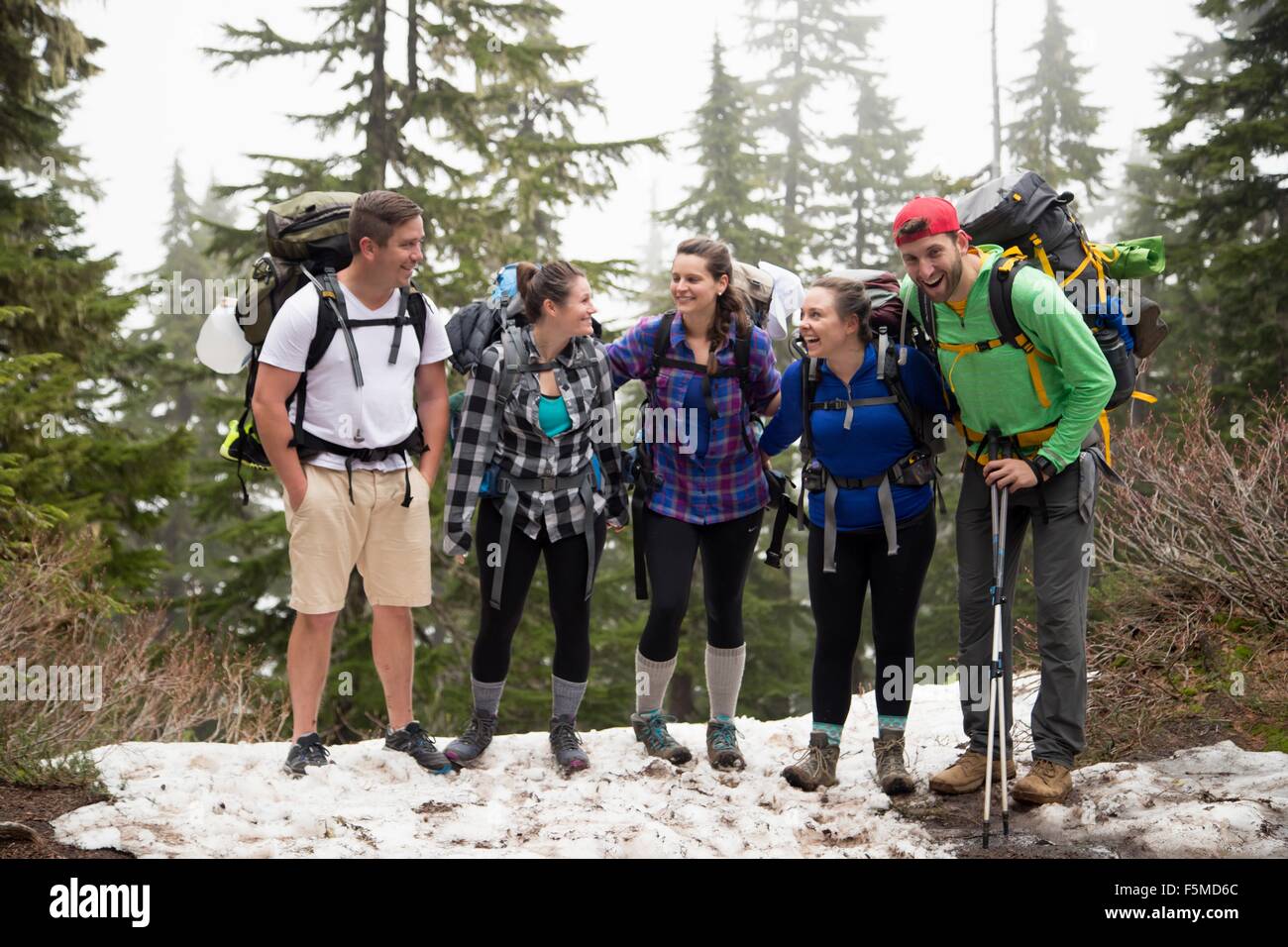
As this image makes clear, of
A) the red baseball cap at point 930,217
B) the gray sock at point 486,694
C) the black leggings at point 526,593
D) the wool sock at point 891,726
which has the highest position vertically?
the red baseball cap at point 930,217

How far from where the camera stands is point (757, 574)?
24.1 metres

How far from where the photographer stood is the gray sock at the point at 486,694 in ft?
17.5

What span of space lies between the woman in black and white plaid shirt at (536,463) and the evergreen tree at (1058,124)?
2288 cm

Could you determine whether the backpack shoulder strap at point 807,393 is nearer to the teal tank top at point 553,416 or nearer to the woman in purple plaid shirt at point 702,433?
the woman in purple plaid shirt at point 702,433

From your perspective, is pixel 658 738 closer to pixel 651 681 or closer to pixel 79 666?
pixel 651 681

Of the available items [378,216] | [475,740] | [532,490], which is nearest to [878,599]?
[532,490]

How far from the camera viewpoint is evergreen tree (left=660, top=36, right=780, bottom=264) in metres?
23.5

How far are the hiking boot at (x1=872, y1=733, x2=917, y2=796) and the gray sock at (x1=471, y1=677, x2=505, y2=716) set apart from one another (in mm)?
1890

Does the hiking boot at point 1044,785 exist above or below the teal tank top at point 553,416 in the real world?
below

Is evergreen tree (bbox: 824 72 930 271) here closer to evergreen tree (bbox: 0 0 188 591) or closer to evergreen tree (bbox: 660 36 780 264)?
evergreen tree (bbox: 660 36 780 264)

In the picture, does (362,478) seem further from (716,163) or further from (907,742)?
(716,163)

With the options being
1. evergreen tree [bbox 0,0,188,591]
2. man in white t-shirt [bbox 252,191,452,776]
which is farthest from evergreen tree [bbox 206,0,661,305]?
man in white t-shirt [bbox 252,191,452,776]

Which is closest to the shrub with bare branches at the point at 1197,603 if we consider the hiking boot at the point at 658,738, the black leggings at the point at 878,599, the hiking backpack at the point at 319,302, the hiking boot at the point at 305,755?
the black leggings at the point at 878,599

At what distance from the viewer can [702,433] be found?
5.16 meters
